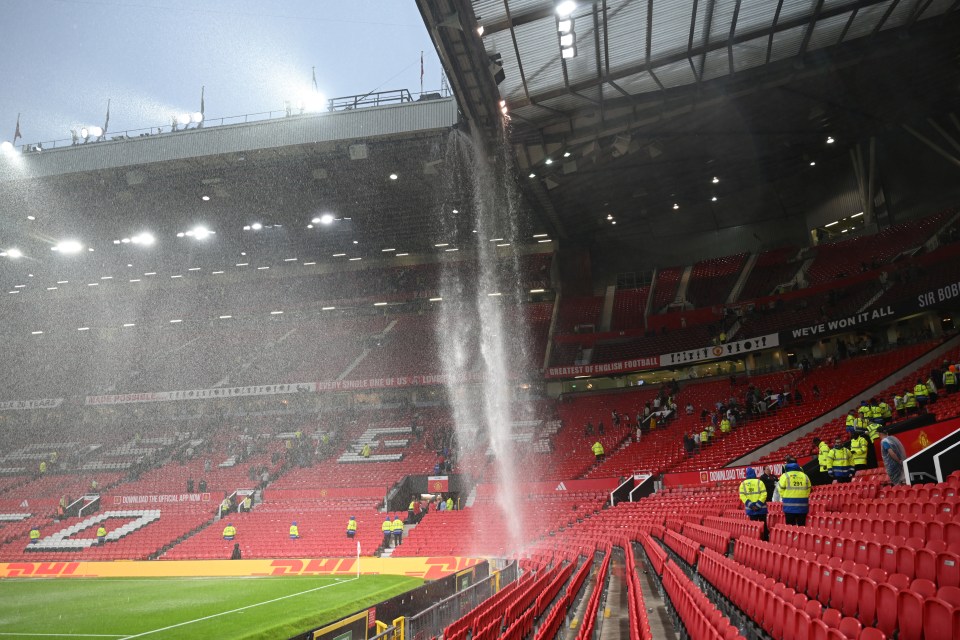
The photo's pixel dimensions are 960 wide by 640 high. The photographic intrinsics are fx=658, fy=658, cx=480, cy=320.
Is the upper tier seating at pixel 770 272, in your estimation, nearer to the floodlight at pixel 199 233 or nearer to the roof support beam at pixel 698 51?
the roof support beam at pixel 698 51

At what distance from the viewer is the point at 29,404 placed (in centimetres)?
4394

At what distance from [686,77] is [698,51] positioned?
1.91 meters

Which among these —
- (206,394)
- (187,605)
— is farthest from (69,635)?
(206,394)

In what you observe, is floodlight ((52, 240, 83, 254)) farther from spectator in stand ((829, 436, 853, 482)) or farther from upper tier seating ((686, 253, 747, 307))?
spectator in stand ((829, 436, 853, 482))

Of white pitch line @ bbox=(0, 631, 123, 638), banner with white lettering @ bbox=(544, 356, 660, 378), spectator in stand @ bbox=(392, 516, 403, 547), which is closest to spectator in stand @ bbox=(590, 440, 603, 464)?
banner with white lettering @ bbox=(544, 356, 660, 378)

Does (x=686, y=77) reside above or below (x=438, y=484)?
above

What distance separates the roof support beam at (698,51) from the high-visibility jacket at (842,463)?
12.0 m

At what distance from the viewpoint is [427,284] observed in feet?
145

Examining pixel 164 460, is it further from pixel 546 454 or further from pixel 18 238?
pixel 546 454

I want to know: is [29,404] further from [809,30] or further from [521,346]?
[809,30]

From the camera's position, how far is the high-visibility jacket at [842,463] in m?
12.2

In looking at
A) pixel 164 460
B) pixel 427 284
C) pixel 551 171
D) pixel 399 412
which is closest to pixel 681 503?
pixel 551 171

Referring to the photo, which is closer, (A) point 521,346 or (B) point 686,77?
(B) point 686,77

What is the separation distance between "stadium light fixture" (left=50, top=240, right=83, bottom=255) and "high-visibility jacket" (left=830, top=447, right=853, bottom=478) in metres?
35.8
